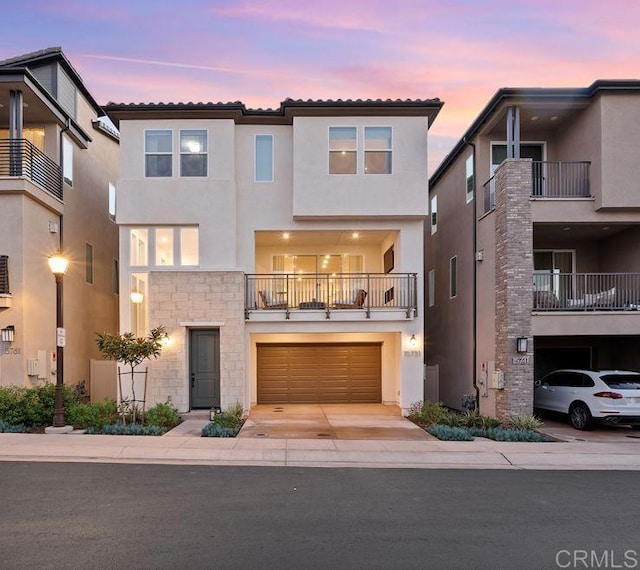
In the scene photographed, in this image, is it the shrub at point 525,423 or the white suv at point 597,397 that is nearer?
the white suv at point 597,397

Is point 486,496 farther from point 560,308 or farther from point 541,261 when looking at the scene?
point 541,261

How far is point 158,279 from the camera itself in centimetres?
1512

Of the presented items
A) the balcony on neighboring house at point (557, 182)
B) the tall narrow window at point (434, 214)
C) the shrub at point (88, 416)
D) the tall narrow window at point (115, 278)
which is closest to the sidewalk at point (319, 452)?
the shrub at point (88, 416)

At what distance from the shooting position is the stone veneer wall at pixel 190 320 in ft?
49.0

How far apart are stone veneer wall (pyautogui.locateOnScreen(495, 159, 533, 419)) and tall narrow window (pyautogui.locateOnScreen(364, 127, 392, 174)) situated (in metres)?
3.55

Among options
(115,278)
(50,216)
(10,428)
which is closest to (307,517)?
(10,428)

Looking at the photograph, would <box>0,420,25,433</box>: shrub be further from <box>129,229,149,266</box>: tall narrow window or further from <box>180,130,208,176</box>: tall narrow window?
<box>180,130,208,176</box>: tall narrow window

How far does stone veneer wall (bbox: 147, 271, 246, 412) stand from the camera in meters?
14.9

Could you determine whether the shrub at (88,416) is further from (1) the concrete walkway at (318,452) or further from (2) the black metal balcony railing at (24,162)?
(2) the black metal balcony railing at (24,162)

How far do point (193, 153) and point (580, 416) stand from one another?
13.6 m

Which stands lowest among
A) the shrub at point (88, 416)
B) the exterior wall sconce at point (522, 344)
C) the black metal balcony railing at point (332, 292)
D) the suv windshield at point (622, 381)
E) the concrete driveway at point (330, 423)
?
the concrete driveway at point (330, 423)

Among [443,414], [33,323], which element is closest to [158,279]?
[33,323]

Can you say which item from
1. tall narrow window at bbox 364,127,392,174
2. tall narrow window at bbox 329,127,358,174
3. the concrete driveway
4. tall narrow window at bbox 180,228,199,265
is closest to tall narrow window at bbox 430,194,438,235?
tall narrow window at bbox 364,127,392,174

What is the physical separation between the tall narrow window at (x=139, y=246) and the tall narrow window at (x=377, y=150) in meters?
7.31
